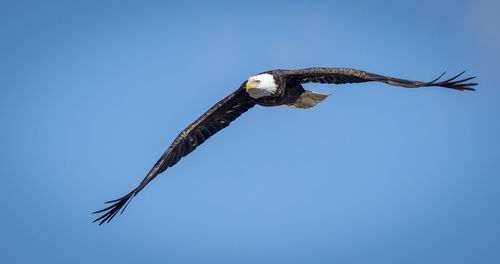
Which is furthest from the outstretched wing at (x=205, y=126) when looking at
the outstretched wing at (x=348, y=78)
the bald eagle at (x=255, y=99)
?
the outstretched wing at (x=348, y=78)

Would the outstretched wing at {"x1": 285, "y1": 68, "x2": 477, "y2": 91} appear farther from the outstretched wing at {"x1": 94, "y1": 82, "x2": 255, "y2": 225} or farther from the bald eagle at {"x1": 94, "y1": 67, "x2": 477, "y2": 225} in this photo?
the outstretched wing at {"x1": 94, "y1": 82, "x2": 255, "y2": 225}

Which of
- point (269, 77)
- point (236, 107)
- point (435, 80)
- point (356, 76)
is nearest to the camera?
point (435, 80)

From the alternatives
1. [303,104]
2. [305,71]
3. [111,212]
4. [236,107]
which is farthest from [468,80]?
[111,212]

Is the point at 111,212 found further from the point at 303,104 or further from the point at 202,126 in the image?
the point at 303,104

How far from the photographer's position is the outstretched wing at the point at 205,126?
13.9 meters

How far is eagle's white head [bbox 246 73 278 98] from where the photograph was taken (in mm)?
13344

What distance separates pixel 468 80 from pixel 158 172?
247 inches

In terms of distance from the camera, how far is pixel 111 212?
505 inches

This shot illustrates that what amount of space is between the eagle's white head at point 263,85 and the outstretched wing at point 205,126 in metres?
0.48

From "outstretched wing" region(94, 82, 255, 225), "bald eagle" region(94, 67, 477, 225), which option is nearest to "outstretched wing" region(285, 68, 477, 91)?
"bald eagle" region(94, 67, 477, 225)

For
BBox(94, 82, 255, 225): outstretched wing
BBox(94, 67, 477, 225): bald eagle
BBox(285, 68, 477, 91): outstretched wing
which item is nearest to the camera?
BBox(285, 68, 477, 91): outstretched wing

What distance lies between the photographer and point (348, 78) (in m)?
12.6

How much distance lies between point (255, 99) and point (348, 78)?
2.13m

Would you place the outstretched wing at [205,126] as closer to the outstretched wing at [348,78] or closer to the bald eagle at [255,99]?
the bald eagle at [255,99]
